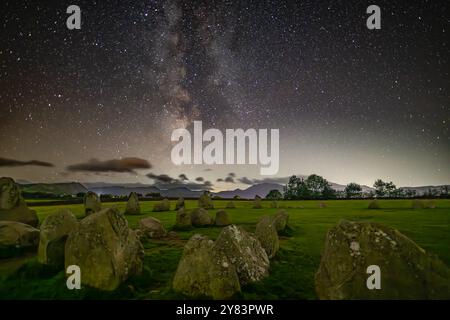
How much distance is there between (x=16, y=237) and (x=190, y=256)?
8.71 metres

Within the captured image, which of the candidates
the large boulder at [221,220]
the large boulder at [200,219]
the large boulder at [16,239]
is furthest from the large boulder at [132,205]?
the large boulder at [16,239]

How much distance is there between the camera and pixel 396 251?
6.23m

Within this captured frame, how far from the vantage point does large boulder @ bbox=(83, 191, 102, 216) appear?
2325 cm

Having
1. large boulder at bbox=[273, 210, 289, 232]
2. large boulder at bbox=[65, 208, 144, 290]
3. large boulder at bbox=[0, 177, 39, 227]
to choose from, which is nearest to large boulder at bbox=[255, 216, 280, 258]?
large boulder at bbox=[65, 208, 144, 290]

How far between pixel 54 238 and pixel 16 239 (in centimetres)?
394

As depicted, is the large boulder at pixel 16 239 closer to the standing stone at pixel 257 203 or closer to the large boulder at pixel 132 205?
the large boulder at pixel 132 205

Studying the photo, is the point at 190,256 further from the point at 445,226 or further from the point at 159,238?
the point at 445,226

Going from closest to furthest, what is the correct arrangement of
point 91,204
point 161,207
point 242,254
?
point 242,254 → point 91,204 → point 161,207

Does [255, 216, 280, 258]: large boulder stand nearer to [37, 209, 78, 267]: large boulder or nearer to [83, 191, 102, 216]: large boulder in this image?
[37, 209, 78, 267]: large boulder

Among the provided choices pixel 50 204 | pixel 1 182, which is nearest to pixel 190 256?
pixel 1 182

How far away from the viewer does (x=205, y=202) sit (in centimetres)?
3547

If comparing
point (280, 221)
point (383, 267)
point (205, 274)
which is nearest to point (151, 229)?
point (280, 221)

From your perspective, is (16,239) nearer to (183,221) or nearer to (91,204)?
(183,221)

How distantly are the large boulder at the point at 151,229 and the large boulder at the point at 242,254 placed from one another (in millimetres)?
8423
